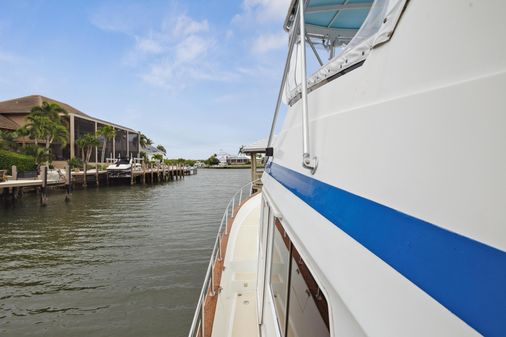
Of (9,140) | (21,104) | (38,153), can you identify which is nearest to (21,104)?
(21,104)

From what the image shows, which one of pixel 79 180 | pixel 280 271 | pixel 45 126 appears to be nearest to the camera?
pixel 280 271

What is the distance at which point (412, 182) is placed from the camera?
0.87 meters

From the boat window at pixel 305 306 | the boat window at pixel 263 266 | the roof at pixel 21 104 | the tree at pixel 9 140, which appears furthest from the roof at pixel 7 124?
the boat window at pixel 305 306

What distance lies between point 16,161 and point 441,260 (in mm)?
37528

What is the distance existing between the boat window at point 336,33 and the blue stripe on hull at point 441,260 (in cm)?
79

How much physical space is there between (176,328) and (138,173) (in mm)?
35393

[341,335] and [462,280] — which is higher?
[462,280]

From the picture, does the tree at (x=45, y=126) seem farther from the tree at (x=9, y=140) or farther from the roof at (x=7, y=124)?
the roof at (x=7, y=124)

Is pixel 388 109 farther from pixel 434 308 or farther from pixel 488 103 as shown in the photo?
pixel 434 308

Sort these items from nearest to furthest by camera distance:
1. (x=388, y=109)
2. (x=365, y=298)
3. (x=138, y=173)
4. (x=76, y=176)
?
(x=365, y=298) < (x=388, y=109) < (x=76, y=176) < (x=138, y=173)

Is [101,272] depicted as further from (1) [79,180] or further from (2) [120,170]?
(2) [120,170]

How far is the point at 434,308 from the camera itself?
2.28 ft

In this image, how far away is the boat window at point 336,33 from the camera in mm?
1517

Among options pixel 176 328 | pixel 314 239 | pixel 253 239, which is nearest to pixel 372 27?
pixel 314 239
